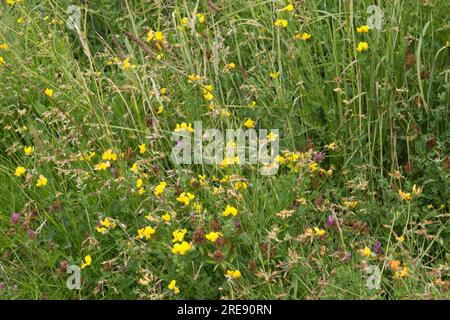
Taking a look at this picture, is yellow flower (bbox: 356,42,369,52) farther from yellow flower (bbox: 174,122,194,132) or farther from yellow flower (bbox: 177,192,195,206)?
yellow flower (bbox: 177,192,195,206)

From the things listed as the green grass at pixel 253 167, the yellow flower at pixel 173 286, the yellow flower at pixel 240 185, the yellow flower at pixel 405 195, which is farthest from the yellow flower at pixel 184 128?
the yellow flower at pixel 405 195

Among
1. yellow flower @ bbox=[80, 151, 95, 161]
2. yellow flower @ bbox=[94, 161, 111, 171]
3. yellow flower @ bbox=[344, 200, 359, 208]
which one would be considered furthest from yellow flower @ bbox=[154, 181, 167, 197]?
yellow flower @ bbox=[344, 200, 359, 208]

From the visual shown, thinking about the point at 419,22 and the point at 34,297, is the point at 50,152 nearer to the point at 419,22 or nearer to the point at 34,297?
the point at 34,297

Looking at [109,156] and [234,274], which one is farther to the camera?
[109,156]

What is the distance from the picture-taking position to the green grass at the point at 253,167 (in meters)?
2.63

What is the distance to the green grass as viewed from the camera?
8.62ft

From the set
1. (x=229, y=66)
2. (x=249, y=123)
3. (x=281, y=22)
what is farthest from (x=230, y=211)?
(x=281, y=22)

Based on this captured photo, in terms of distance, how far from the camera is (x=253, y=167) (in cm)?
282

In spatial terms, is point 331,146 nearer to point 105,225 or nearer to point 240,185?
point 240,185

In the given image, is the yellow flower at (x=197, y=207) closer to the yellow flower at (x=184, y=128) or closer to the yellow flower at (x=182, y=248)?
the yellow flower at (x=182, y=248)

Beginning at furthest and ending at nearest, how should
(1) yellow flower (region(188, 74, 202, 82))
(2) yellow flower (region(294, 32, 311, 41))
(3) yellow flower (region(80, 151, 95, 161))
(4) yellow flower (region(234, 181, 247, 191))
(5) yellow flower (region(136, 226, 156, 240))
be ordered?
(2) yellow flower (region(294, 32, 311, 41)), (1) yellow flower (region(188, 74, 202, 82)), (3) yellow flower (region(80, 151, 95, 161)), (4) yellow flower (region(234, 181, 247, 191)), (5) yellow flower (region(136, 226, 156, 240))

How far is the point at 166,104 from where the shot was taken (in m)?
3.31

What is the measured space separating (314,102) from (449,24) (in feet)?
2.01

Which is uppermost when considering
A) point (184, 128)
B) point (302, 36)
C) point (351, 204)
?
point (302, 36)
